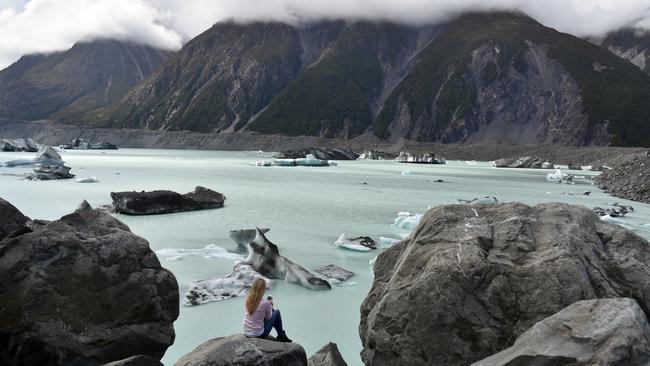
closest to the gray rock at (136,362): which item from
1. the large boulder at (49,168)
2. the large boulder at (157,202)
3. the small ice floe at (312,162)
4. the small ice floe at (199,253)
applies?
the small ice floe at (199,253)

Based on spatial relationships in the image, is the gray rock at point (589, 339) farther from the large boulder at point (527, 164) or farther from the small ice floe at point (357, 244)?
the large boulder at point (527, 164)

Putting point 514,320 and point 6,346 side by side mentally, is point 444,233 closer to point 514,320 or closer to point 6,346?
point 514,320

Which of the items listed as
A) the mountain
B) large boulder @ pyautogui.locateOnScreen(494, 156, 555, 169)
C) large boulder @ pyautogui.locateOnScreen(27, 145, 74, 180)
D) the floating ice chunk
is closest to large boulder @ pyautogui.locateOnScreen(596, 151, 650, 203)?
the floating ice chunk

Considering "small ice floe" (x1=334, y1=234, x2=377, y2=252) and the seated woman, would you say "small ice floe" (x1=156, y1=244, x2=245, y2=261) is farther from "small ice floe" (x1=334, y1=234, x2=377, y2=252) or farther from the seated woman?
the seated woman

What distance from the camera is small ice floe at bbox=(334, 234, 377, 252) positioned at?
1881 centimetres

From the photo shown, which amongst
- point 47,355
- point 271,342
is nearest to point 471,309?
point 271,342

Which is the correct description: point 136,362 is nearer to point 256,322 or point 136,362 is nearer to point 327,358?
point 256,322

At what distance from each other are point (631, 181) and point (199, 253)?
4192cm

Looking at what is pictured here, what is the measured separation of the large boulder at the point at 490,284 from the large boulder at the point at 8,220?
6.19m

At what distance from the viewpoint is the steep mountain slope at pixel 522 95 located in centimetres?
15175

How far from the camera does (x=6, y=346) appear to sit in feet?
23.2

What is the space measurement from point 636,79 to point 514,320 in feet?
599

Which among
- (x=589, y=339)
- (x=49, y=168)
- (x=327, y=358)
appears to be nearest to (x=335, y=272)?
(x=327, y=358)

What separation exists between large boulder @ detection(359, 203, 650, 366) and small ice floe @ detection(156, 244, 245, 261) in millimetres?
9312
